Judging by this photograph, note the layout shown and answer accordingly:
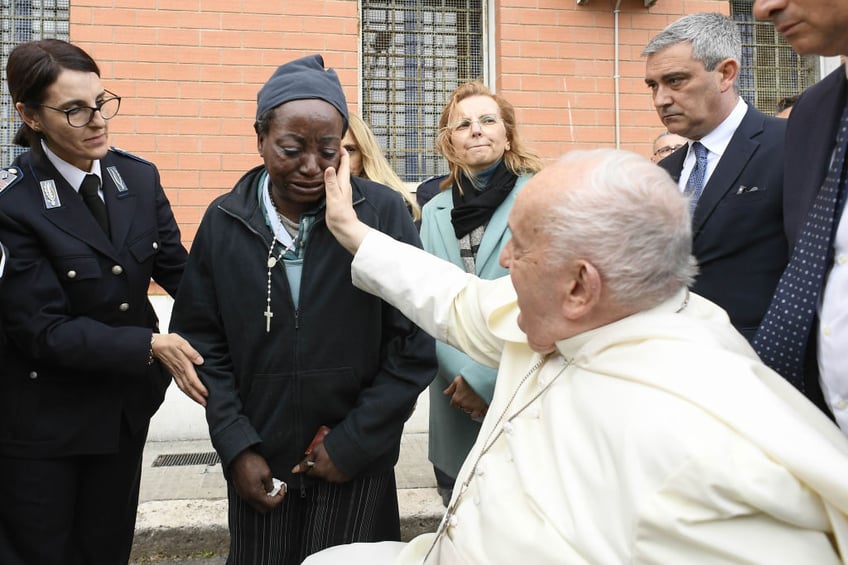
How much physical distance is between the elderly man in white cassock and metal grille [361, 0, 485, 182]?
14.3 ft

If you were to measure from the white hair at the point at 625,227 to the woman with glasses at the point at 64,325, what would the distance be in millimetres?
1348

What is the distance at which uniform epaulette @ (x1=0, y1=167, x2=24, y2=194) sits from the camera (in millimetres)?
2414

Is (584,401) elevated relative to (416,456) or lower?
elevated

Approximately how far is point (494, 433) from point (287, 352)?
657 mm

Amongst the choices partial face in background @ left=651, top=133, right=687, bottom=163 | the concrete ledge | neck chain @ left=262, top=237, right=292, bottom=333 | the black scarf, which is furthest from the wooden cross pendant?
partial face in background @ left=651, top=133, right=687, bottom=163

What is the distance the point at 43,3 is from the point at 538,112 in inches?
153

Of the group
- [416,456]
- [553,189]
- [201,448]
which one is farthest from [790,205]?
[201,448]

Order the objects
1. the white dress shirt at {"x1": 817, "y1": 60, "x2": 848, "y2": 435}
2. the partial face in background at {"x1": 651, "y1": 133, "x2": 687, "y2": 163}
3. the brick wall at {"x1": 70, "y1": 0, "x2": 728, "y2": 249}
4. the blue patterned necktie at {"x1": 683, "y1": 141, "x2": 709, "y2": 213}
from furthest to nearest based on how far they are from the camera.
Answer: the brick wall at {"x1": 70, "y1": 0, "x2": 728, "y2": 249} < the partial face in background at {"x1": 651, "y1": 133, "x2": 687, "y2": 163} < the blue patterned necktie at {"x1": 683, "y1": 141, "x2": 709, "y2": 213} < the white dress shirt at {"x1": 817, "y1": 60, "x2": 848, "y2": 435}

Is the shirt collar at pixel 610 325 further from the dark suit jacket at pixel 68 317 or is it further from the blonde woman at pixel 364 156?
the blonde woman at pixel 364 156

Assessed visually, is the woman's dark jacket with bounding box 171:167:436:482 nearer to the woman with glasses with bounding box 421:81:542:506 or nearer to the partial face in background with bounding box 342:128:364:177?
the woman with glasses with bounding box 421:81:542:506

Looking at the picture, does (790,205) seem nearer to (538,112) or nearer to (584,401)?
(584,401)

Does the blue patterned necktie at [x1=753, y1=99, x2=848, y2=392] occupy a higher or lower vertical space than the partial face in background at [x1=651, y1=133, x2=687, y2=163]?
lower

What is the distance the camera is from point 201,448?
5.36 meters

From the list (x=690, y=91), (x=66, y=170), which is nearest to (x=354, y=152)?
(x=66, y=170)
